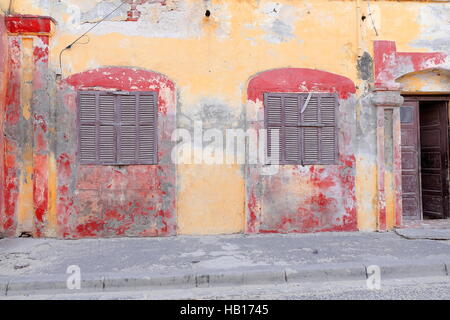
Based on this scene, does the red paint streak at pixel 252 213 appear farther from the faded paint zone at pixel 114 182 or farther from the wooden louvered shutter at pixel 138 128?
the wooden louvered shutter at pixel 138 128

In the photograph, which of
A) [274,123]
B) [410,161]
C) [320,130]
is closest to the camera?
[274,123]

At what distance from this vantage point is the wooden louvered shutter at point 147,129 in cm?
711

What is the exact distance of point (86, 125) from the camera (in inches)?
277

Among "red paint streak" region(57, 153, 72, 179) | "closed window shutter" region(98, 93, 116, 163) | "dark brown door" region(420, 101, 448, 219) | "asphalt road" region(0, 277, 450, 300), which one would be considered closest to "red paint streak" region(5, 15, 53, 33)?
"closed window shutter" region(98, 93, 116, 163)

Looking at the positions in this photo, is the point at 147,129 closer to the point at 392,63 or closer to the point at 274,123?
the point at 274,123

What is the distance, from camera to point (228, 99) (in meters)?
7.27

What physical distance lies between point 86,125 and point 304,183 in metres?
4.00

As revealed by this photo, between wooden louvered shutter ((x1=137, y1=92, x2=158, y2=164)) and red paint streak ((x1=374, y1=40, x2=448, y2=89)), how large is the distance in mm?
4134

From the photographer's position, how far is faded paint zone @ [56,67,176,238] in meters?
6.96

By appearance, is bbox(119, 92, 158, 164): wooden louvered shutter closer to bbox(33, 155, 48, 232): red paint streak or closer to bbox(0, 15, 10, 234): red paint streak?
bbox(33, 155, 48, 232): red paint streak

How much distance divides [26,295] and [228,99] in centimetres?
441

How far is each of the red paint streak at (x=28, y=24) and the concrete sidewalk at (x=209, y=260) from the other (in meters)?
3.53

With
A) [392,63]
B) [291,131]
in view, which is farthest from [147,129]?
[392,63]

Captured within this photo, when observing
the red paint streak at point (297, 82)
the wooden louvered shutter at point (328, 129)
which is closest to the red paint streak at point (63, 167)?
the red paint streak at point (297, 82)
